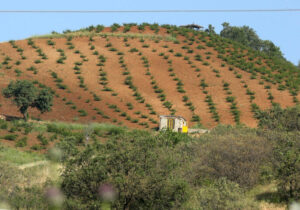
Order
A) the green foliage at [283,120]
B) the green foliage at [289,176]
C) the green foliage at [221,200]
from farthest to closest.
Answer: the green foliage at [283,120]
the green foliage at [289,176]
the green foliage at [221,200]

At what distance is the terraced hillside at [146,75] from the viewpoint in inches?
2095

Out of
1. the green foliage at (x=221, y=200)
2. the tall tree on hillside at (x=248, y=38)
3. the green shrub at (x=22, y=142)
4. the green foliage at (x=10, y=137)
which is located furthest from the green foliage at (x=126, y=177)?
the tall tree on hillside at (x=248, y=38)

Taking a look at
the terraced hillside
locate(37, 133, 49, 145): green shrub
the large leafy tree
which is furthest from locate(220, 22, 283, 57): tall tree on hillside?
locate(37, 133, 49, 145): green shrub

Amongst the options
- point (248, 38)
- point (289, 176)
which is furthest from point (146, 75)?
point (248, 38)

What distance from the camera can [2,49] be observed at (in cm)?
6938

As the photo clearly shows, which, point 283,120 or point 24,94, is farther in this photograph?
point 24,94

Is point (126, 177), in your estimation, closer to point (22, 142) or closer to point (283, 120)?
point (22, 142)

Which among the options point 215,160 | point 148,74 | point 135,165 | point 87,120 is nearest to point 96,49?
point 148,74

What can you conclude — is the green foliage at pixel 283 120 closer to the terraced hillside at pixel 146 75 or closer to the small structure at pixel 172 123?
the small structure at pixel 172 123

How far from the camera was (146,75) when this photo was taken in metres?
65.7

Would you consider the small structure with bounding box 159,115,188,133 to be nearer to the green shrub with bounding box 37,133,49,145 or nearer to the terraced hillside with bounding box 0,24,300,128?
the terraced hillside with bounding box 0,24,300,128

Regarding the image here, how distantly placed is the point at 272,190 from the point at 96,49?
53.8 meters

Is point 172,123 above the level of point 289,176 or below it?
above

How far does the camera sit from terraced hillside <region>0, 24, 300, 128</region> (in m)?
53.2
